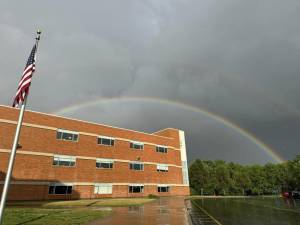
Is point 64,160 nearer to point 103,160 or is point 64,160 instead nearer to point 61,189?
point 61,189

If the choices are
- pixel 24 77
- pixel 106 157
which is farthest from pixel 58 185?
pixel 24 77

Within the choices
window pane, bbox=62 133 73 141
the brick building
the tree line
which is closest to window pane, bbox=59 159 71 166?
the brick building

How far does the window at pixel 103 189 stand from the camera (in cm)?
4472

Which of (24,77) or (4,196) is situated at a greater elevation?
(24,77)

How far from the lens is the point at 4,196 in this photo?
8070 millimetres

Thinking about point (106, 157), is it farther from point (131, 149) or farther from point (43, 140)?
point (43, 140)

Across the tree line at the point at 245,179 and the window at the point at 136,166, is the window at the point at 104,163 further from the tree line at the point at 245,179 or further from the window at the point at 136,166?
the tree line at the point at 245,179

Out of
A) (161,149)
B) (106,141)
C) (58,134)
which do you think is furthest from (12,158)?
(161,149)

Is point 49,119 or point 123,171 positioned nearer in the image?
point 49,119

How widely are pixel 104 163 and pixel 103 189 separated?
4721 mm

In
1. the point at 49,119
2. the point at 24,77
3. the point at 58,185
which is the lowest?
the point at 58,185

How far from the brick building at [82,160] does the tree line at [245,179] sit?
2850 cm

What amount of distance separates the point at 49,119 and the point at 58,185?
424 inches

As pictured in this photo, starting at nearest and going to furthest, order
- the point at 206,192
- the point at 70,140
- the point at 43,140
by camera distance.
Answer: the point at 43,140, the point at 70,140, the point at 206,192
